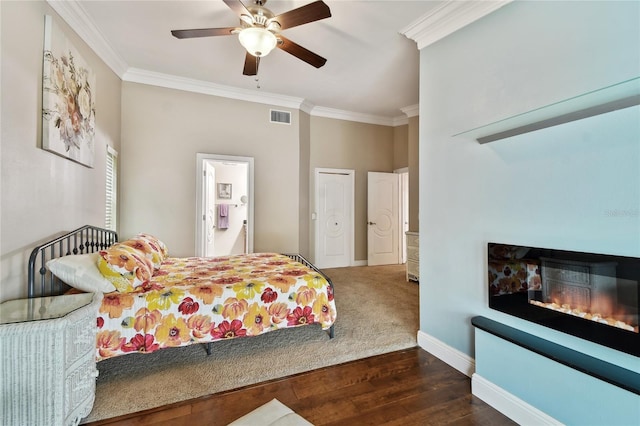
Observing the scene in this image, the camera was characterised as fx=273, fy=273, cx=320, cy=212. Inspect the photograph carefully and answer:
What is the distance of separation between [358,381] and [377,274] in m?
3.08

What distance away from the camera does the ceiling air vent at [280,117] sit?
15.1 ft

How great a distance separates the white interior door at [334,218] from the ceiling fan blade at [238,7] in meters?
3.35

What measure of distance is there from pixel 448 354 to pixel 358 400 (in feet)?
2.98

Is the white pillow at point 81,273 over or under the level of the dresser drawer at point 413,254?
over

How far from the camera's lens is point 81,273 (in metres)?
1.85

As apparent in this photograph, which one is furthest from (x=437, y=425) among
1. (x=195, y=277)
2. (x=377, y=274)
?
(x=377, y=274)

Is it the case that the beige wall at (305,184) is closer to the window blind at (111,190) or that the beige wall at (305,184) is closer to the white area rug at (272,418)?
the window blind at (111,190)

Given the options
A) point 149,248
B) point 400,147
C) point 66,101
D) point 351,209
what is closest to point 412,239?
point 351,209

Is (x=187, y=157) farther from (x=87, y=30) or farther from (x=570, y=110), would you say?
(x=570, y=110)

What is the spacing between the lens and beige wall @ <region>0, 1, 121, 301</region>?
1.62 metres

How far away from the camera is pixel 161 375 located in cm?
201

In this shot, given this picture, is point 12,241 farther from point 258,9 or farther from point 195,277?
point 258,9

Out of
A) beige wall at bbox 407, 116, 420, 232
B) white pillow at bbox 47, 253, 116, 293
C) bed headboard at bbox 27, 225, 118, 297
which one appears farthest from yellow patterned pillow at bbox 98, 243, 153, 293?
beige wall at bbox 407, 116, 420, 232

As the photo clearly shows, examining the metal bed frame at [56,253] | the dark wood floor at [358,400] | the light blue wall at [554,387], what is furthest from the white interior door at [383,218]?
the light blue wall at [554,387]
